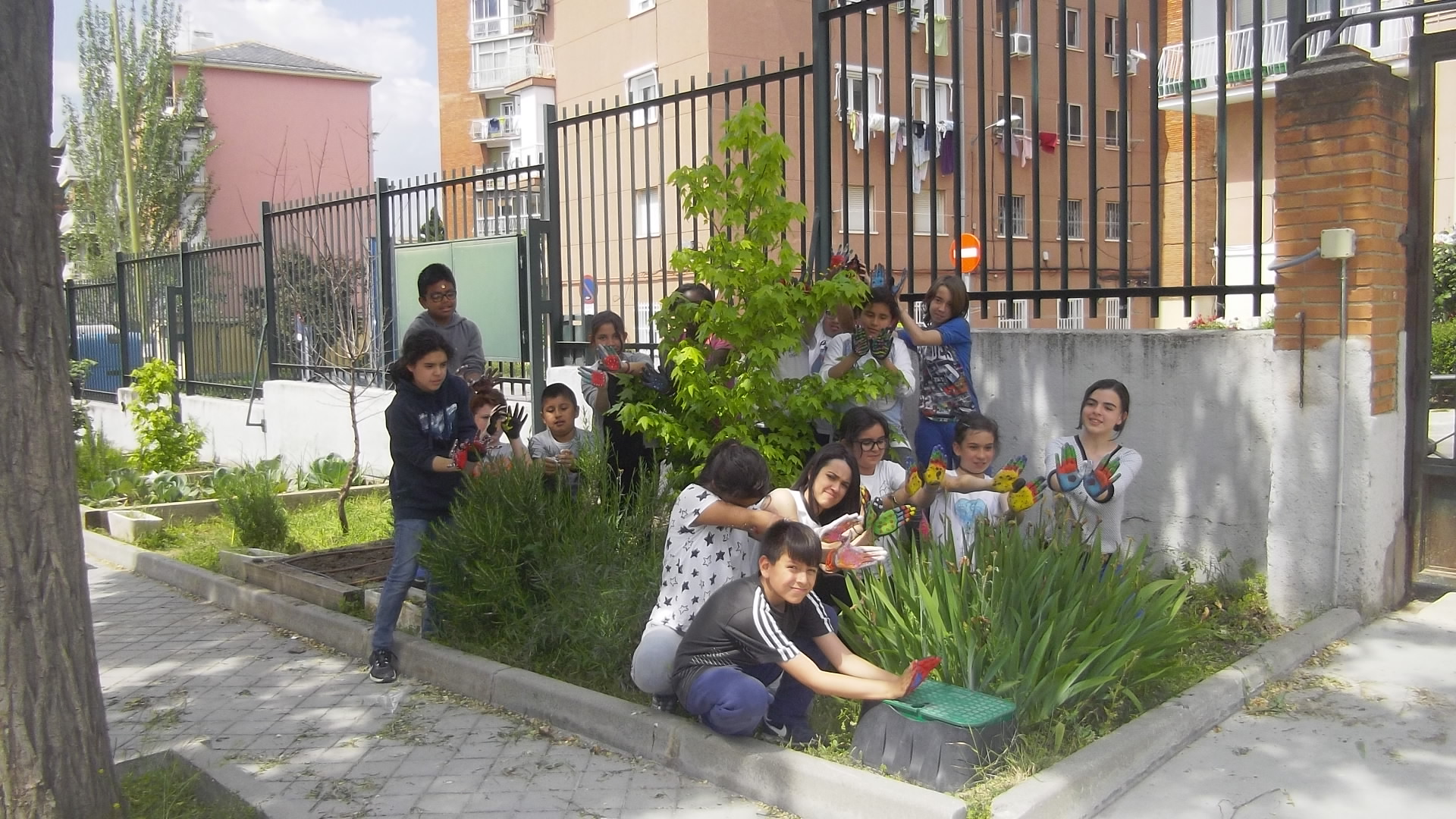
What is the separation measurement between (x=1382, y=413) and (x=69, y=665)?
5.58 m

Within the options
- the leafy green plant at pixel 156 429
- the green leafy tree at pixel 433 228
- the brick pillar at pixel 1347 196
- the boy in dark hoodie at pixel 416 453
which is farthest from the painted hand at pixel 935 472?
the leafy green plant at pixel 156 429

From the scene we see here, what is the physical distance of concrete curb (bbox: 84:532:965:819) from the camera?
387cm

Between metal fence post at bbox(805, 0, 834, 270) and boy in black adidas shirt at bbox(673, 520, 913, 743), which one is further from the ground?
metal fence post at bbox(805, 0, 834, 270)

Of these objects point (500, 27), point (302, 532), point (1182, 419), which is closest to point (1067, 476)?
point (1182, 419)

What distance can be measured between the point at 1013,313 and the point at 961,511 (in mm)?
2002

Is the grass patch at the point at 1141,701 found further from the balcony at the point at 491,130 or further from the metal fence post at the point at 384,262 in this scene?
the balcony at the point at 491,130

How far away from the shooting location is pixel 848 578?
16.5 ft

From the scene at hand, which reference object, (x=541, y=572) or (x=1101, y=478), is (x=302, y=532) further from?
(x=1101, y=478)

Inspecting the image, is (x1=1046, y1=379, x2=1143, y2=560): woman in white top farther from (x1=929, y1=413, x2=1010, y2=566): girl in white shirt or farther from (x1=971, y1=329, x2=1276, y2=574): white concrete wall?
(x1=971, y1=329, x2=1276, y2=574): white concrete wall

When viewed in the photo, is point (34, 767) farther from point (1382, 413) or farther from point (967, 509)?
point (1382, 413)

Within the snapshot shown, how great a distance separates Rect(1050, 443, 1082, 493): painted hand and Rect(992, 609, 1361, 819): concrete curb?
3.30 ft

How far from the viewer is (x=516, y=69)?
4172cm

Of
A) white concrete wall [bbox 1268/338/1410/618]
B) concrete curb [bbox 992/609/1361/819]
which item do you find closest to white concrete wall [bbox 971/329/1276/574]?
white concrete wall [bbox 1268/338/1410/618]

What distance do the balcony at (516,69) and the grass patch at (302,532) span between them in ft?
98.8
